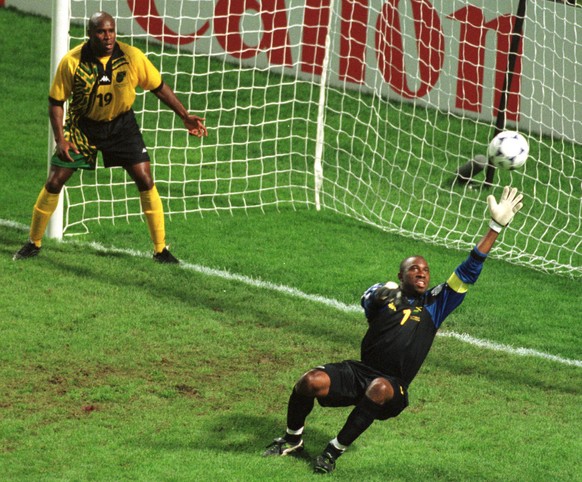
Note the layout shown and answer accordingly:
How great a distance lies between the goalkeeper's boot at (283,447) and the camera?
22.4 ft

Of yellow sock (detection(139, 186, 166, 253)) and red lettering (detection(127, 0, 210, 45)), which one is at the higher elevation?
red lettering (detection(127, 0, 210, 45))

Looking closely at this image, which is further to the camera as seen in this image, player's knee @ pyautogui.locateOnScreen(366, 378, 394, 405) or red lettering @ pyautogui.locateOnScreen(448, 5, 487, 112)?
red lettering @ pyautogui.locateOnScreen(448, 5, 487, 112)

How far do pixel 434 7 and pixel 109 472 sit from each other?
30.2 ft

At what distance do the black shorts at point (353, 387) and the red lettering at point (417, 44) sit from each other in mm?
7592

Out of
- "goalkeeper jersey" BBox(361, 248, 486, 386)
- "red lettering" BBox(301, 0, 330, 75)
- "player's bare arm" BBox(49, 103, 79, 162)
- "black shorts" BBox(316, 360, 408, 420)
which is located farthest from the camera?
"red lettering" BBox(301, 0, 330, 75)

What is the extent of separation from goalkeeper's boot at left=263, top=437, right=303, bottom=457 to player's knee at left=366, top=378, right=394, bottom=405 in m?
→ 0.53

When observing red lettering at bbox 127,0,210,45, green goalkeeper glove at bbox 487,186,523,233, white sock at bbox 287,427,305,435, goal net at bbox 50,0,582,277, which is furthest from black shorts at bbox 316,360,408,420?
red lettering at bbox 127,0,210,45

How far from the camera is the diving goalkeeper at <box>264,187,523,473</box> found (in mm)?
6664

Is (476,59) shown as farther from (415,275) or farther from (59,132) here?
(415,275)

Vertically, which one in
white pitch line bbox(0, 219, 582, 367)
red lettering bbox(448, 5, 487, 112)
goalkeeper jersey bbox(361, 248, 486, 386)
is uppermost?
red lettering bbox(448, 5, 487, 112)

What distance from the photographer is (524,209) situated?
12953mm

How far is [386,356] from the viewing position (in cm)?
686

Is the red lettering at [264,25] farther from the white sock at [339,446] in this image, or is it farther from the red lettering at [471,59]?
the white sock at [339,446]

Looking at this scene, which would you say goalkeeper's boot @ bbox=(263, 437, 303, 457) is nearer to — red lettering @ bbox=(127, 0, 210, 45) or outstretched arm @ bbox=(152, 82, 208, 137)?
outstretched arm @ bbox=(152, 82, 208, 137)
